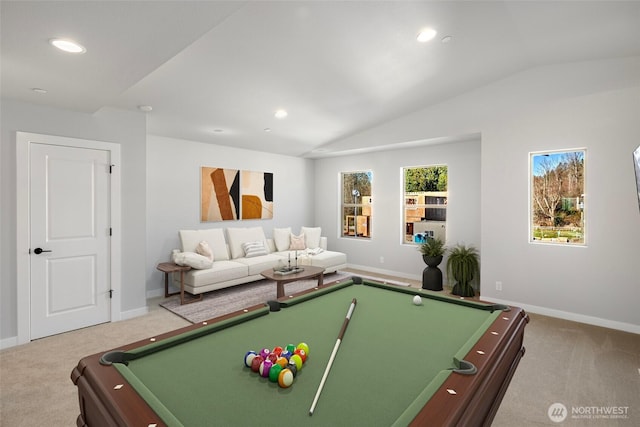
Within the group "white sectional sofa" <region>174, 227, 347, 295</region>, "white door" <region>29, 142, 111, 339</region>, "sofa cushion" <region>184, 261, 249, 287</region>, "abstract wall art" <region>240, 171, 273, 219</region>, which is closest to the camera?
"white door" <region>29, 142, 111, 339</region>

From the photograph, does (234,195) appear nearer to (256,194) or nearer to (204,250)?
(256,194)

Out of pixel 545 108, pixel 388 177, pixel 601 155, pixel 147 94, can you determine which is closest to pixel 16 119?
pixel 147 94

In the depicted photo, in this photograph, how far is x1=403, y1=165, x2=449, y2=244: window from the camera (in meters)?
5.73

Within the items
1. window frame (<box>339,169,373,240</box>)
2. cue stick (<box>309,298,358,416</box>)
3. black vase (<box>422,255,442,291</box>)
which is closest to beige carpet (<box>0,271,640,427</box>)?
cue stick (<box>309,298,358,416</box>)

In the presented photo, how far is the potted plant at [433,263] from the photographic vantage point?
5.18 m

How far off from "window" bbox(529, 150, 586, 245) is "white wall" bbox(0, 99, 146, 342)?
511 centimetres

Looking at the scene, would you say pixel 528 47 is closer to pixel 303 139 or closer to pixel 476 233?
pixel 476 233

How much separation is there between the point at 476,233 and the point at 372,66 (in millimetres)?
3213

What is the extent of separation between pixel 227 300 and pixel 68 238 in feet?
6.71

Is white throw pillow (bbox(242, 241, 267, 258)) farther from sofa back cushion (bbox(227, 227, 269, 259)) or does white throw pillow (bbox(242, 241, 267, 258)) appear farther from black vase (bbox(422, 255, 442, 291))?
black vase (bbox(422, 255, 442, 291))

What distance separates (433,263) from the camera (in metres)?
5.25

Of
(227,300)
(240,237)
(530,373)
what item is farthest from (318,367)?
(240,237)

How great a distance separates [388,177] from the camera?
6352 millimetres

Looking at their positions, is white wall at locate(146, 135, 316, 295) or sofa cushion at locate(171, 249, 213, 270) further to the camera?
white wall at locate(146, 135, 316, 295)
